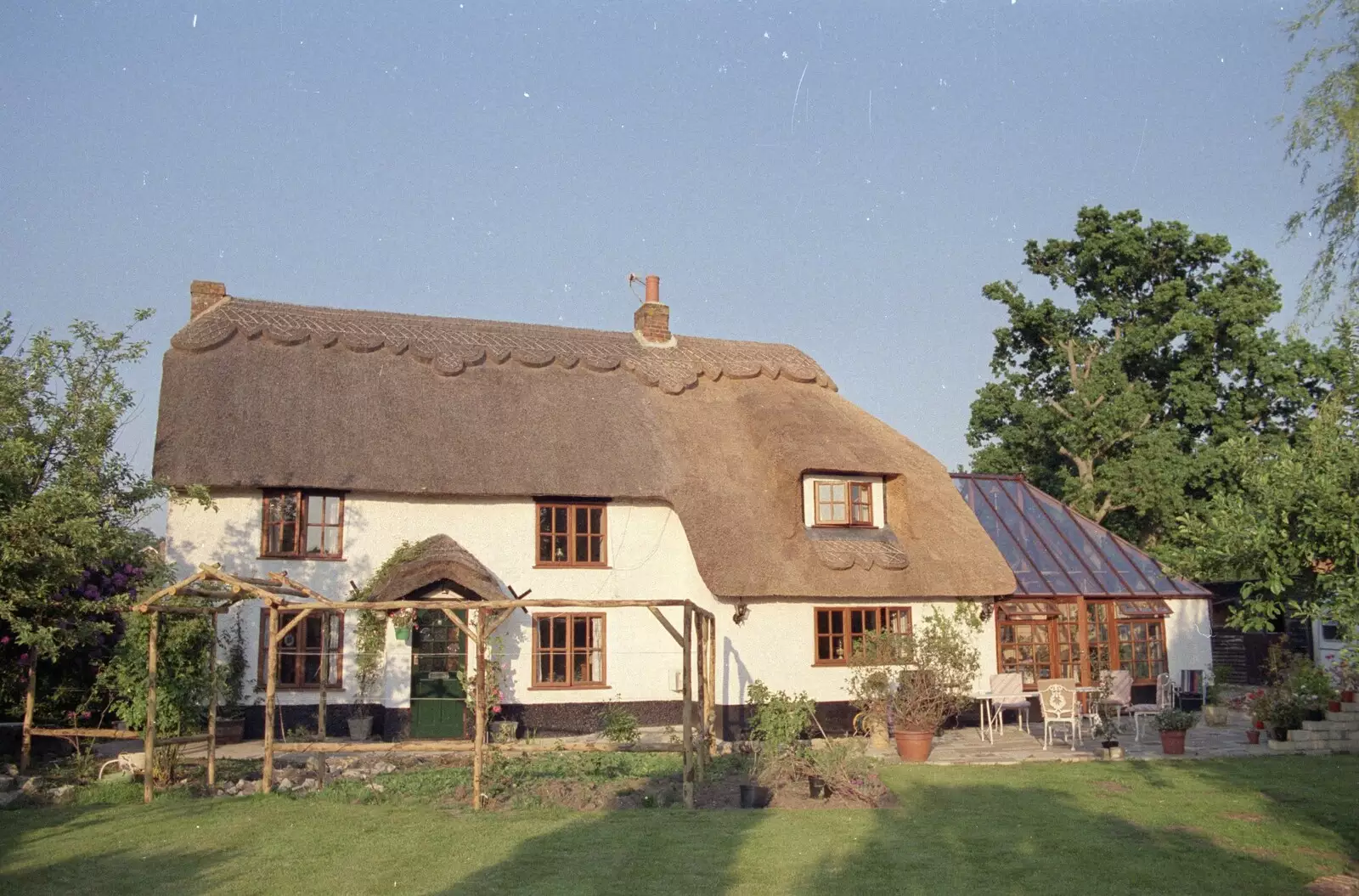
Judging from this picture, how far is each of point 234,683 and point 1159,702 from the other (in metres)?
15.4

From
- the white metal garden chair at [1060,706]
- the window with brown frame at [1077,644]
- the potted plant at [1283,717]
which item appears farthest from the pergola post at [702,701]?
the potted plant at [1283,717]

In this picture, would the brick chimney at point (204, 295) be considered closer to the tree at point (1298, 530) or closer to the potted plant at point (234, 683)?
the potted plant at point (234, 683)

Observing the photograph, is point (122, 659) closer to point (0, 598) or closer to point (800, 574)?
point (0, 598)

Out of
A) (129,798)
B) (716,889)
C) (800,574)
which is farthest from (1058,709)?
(129,798)

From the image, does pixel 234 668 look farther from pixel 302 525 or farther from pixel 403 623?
pixel 403 623

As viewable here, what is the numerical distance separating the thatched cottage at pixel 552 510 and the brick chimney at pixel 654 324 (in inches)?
83.8

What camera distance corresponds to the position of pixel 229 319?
2134cm

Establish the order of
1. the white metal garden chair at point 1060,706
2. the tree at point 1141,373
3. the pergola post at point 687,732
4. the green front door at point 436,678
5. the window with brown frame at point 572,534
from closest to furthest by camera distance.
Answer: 1. the pergola post at point 687,732
2. the white metal garden chair at point 1060,706
3. the green front door at point 436,678
4. the window with brown frame at point 572,534
5. the tree at point 1141,373

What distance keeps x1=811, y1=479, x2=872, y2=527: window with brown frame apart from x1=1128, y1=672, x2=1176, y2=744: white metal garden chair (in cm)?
539

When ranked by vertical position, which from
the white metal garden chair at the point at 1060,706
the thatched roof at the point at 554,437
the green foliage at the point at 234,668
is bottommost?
the white metal garden chair at the point at 1060,706

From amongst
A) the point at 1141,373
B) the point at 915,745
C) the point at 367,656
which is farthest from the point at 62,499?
the point at 1141,373

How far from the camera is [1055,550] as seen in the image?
22953 mm

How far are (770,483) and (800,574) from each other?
2.18 metres

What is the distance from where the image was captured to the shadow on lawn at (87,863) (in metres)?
9.38
